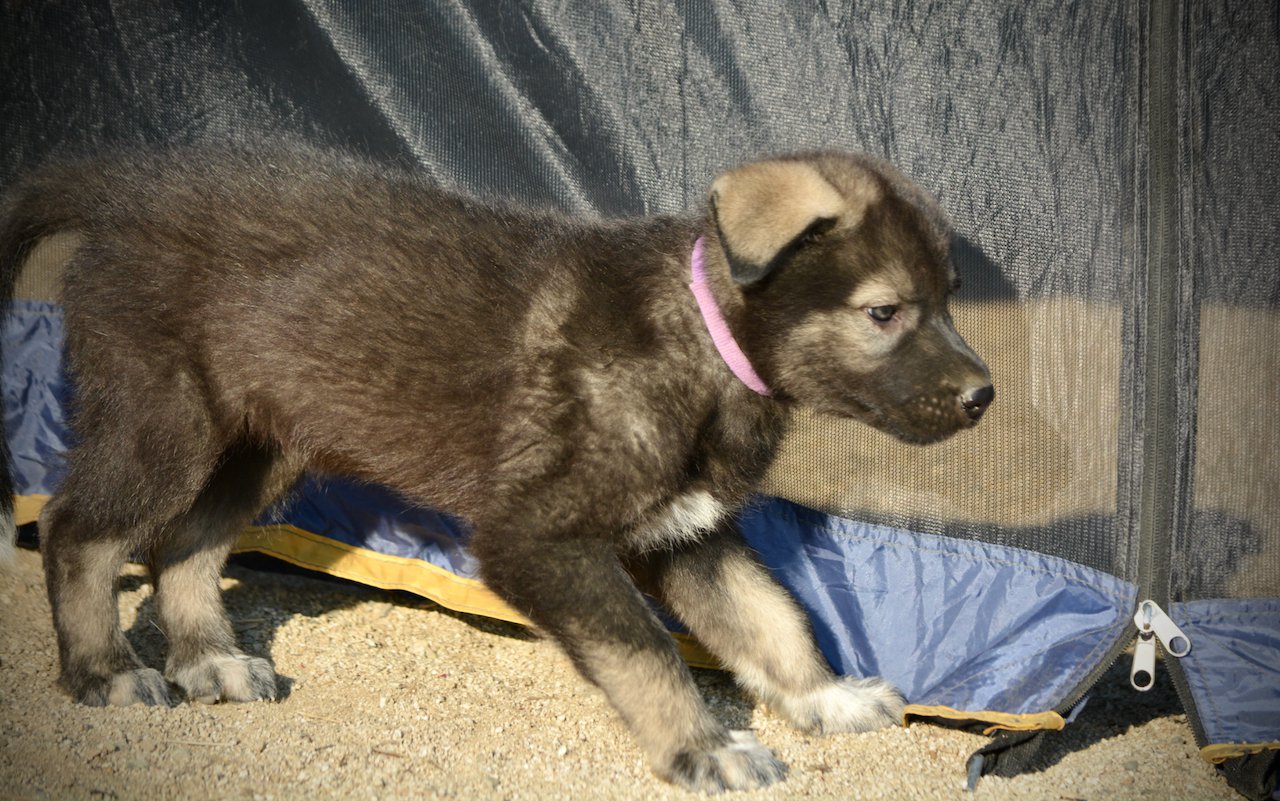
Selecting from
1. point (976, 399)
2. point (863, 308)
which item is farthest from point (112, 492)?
point (976, 399)

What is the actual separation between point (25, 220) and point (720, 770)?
2.77 m

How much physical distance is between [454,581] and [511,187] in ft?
4.82

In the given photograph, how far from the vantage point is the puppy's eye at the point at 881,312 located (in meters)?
3.07

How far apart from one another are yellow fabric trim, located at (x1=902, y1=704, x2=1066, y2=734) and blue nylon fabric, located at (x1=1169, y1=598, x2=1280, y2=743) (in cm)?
41

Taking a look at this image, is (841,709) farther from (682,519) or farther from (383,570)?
(383,570)

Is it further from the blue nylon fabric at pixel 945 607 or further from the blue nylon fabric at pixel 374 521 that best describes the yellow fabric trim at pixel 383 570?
the blue nylon fabric at pixel 945 607

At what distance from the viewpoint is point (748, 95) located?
385cm

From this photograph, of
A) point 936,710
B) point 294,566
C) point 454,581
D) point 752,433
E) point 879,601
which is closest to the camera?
point 752,433

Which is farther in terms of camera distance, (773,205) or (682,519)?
(682,519)

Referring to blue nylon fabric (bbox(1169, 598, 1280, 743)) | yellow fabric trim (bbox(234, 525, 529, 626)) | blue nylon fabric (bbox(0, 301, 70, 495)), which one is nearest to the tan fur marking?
blue nylon fabric (bbox(1169, 598, 1280, 743))

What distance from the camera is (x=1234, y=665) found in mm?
3275

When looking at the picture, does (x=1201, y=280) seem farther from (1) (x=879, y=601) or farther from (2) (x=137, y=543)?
(2) (x=137, y=543)

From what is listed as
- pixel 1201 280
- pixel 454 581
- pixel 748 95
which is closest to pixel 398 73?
pixel 748 95

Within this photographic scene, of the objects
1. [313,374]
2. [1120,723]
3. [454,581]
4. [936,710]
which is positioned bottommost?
[1120,723]
